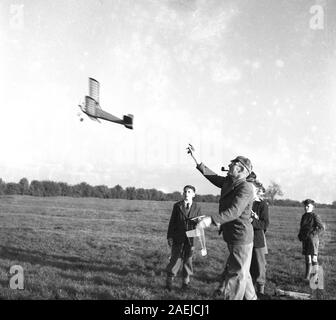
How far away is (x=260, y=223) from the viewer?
8.11 meters

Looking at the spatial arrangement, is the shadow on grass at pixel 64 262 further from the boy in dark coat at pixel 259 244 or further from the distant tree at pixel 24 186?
the distant tree at pixel 24 186

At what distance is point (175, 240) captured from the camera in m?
8.61

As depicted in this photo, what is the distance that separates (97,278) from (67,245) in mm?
5768

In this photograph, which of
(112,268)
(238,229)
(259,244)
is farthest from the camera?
(112,268)

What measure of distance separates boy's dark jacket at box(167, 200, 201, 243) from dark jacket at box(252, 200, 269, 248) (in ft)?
4.29

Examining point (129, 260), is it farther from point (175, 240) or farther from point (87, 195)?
point (87, 195)

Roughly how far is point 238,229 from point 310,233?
15.9 feet

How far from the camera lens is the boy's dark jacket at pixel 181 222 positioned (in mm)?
8516

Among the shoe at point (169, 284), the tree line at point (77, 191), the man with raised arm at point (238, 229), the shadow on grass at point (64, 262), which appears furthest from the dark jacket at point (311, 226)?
the tree line at point (77, 191)

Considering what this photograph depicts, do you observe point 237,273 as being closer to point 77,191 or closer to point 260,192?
point 260,192

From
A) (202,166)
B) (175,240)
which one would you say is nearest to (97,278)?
(175,240)

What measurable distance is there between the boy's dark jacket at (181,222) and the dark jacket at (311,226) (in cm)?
319

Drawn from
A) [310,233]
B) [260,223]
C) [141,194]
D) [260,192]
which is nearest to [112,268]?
[260,223]
